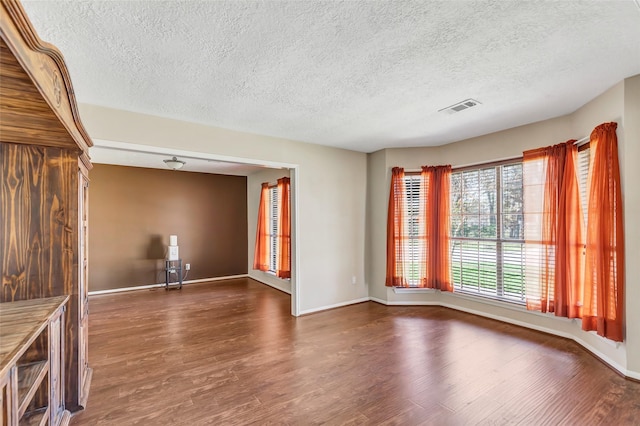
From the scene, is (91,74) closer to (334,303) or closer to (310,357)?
(310,357)

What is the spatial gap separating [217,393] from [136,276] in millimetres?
4803

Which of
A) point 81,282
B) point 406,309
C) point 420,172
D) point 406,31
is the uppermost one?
point 406,31

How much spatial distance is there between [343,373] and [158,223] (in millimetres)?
5369

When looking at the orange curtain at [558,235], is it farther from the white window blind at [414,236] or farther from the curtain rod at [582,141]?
the white window blind at [414,236]

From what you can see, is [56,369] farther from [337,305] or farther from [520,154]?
[520,154]

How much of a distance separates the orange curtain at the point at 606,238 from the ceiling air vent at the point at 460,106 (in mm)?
1132

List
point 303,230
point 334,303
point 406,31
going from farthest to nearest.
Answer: point 334,303 < point 303,230 < point 406,31

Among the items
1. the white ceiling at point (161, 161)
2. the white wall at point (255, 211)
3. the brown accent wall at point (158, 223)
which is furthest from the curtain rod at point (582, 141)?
the brown accent wall at point (158, 223)

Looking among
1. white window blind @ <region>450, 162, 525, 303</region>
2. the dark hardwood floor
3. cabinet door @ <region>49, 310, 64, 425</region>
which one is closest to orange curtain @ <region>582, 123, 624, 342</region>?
the dark hardwood floor

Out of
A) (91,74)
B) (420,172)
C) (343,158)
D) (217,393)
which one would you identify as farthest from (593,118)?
(91,74)

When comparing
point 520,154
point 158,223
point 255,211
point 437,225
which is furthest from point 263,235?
point 520,154

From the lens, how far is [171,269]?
246 inches

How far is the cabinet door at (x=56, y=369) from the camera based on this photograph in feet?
5.71

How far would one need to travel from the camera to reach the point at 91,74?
237 cm
